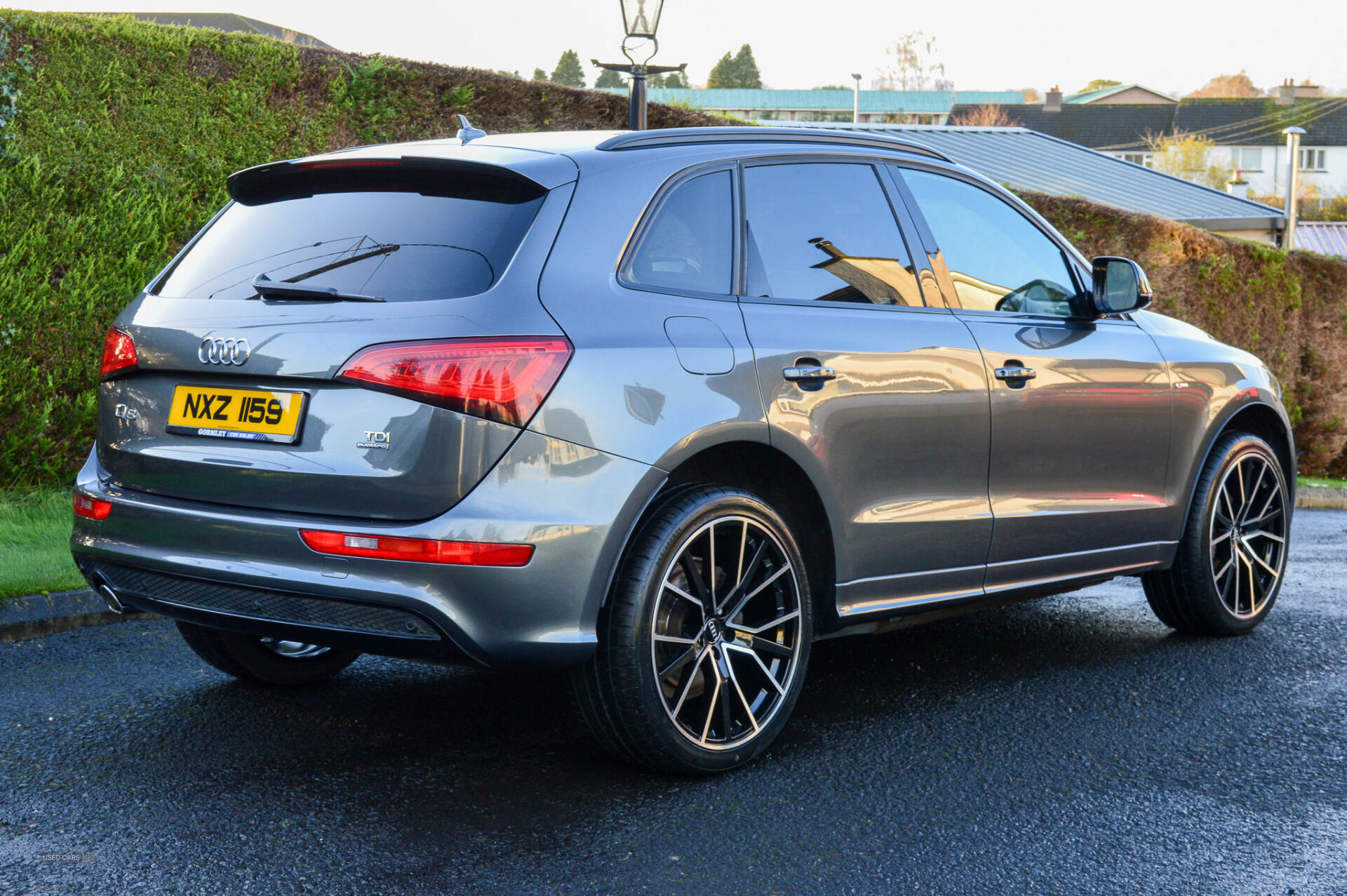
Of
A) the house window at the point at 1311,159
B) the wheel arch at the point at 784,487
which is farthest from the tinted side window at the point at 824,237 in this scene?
the house window at the point at 1311,159

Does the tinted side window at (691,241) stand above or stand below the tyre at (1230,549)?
above

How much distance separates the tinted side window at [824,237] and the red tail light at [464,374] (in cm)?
96

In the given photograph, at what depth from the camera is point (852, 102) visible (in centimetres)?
12131

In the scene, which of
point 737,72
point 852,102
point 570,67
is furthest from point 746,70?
point 852,102

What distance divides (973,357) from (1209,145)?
90.6 meters

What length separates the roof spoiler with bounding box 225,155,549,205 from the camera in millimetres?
3688

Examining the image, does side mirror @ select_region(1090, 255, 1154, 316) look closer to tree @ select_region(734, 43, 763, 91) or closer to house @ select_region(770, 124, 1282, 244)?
house @ select_region(770, 124, 1282, 244)

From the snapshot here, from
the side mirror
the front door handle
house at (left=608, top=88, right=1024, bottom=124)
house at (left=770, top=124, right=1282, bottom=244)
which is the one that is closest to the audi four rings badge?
the front door handle

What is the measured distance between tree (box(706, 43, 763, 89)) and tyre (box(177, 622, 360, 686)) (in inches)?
6182

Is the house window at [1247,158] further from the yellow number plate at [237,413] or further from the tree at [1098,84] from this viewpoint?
the yellow number plate at [237,413]

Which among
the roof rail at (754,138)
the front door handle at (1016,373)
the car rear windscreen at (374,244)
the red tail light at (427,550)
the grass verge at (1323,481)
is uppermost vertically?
the roof rail at (754,138)

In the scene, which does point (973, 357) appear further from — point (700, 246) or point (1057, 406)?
point (700, 246)

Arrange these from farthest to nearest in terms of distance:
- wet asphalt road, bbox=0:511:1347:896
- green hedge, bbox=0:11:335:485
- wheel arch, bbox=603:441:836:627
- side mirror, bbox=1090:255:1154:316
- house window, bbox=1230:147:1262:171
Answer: house window, bbox=1230:147:1262:171, green hedge, bbox=0:11:335:485, side mirror, bbox=1090:255:1154:316, wheel arch, bbox=603:441:836:627, wet asphalt road, bbox=0:511:1347:896

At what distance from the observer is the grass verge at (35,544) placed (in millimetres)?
5883
